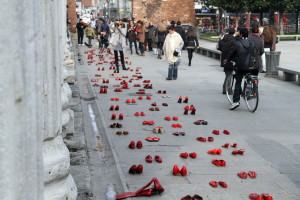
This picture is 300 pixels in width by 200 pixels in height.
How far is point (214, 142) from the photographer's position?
8.01 meters

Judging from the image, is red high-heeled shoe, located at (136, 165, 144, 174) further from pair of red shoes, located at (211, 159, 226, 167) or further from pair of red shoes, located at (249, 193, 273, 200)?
pair of red shoes, located at (249, 193, 273, 200)

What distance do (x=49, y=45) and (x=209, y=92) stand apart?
1063 centimetres

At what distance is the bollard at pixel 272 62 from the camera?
56.5 ft

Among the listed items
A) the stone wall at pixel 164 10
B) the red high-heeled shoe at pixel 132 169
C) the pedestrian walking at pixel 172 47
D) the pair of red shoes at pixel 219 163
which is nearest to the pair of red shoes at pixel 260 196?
the pair of red shoes at pixel 219 163

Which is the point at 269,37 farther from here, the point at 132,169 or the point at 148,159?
the point at 132,169

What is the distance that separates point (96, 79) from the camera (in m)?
16.3

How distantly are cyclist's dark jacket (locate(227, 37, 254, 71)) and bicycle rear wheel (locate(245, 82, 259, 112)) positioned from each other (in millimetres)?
402

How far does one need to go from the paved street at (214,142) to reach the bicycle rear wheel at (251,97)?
0.45 feet

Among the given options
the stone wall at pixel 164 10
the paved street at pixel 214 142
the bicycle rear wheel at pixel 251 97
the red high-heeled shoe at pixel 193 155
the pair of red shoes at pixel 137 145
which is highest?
the stone wall at pixel 164 10

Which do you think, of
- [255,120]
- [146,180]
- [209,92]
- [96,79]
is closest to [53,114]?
[146,180]

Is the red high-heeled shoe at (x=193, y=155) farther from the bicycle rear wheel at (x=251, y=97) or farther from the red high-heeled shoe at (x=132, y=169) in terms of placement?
the bicycle rear wheel at (x=251, y=97)

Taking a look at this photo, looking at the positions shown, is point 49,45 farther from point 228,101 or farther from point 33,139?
point 228,101

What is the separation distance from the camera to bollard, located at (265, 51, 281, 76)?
56.5 ft

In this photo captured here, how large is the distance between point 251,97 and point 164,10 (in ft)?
136
